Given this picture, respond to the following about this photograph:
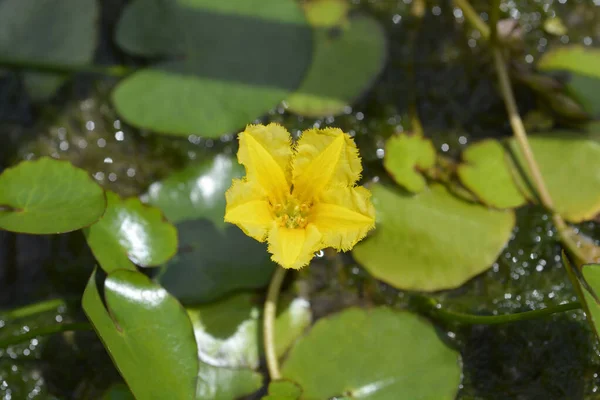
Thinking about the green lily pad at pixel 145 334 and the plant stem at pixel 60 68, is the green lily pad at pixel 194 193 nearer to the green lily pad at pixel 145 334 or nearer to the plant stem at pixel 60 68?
the green lily pad at pixel 145 334

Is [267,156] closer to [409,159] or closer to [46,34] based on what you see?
[409,159]

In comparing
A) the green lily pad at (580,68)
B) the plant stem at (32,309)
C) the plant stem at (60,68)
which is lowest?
the plant stem at (32,309)

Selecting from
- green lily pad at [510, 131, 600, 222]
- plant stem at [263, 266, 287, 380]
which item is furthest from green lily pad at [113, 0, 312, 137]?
green lily pad at [510, 131, 600, 222]

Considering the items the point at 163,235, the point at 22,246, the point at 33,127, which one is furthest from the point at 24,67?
Result: the point at 163,235

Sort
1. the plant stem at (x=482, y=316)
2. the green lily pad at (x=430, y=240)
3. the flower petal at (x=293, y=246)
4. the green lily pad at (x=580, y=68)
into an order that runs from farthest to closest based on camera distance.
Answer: the green lily pad at (x=580, y=68) < the green lily pad at (x=430, y=240) < the plant stem at (x=482, y=316) < the flower petal at (x=293, y=246)

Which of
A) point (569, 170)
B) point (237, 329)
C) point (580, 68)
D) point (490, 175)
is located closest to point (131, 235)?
point (237, 329)

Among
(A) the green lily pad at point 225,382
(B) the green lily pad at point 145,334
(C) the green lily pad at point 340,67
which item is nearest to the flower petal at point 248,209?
(B) the green lily pad at point 145,334

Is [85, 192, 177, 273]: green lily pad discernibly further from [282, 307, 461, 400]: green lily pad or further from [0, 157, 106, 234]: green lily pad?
[282, 307, 461, 400]: green lily pad
